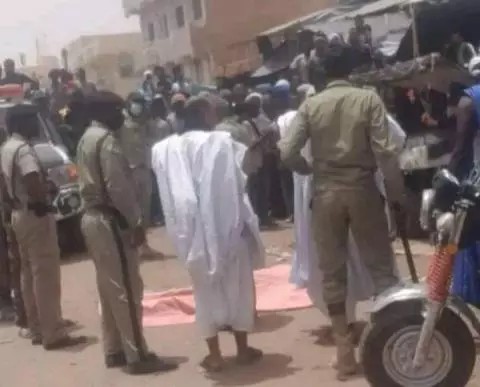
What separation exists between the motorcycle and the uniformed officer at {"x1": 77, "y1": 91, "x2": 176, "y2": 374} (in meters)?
2.02

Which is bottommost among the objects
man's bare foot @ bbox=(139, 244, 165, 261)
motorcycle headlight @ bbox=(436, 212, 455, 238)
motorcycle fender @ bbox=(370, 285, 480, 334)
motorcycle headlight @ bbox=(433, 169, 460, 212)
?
man's bare foot @ bbox=(139, 244, 165, 261)

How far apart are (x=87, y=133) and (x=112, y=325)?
1.34 m

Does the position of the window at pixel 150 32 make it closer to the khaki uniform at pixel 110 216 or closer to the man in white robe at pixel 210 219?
the khaki uniform at pixel 110 216

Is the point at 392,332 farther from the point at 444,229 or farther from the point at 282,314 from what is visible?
the point at 282,314

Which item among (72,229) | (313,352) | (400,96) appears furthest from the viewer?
(72,229)

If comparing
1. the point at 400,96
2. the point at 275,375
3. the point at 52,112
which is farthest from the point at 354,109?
the point at 52,112

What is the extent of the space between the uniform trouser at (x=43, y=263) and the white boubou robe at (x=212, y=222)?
1.70m

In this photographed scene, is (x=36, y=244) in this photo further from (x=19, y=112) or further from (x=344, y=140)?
(x=344, y=140)

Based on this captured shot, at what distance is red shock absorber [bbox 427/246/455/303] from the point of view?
5.39m

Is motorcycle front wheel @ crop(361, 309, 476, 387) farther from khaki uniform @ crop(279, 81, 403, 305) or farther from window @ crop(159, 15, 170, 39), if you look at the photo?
window @ crop(159, 15, 170, 39)

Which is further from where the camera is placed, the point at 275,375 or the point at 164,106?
the point at 164,106

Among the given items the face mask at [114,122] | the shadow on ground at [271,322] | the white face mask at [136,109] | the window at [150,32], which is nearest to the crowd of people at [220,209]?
the face mask at [114,122]

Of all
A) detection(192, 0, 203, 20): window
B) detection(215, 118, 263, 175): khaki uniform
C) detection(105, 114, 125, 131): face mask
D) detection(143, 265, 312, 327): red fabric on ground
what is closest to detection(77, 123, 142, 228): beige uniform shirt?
detection(105, 114, 125, 131): face mask

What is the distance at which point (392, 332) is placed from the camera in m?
5.71
